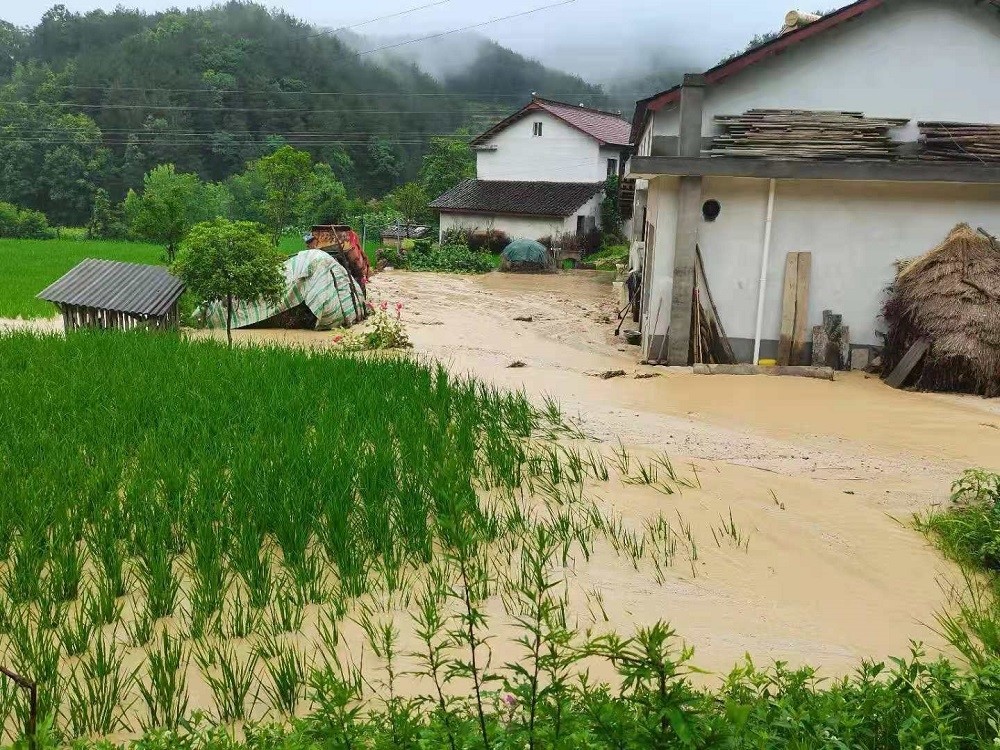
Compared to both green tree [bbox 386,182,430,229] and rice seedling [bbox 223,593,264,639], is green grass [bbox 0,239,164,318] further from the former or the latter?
rice seedling [bbox 223,593,264,639]

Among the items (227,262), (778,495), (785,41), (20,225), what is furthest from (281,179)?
(778,495)

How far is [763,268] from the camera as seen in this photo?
12688mm

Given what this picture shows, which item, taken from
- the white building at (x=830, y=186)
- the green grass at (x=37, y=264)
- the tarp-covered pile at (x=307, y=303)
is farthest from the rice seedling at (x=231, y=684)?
the green grass at (x=37, y=264)

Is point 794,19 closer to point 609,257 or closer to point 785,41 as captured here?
point 785,41

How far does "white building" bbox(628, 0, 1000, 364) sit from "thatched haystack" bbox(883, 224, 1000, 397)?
2.25 feet

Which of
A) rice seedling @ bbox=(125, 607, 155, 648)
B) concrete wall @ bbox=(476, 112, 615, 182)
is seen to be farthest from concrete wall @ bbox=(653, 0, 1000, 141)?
concrete wall @ bbox=(476, 112, 615, 182)

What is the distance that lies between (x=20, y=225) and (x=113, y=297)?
3482 cm

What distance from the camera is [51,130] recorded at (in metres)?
53.3

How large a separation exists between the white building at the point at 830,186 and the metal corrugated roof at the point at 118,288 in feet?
24.8

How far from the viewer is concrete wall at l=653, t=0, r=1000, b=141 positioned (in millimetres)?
12523

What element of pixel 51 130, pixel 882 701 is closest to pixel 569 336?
pixel 882 701

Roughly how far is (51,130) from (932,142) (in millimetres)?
53143

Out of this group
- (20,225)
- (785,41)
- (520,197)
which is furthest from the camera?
(20,225)

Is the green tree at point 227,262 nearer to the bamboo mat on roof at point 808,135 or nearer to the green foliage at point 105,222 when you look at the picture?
the bamboo mat on roof at point 808,135
